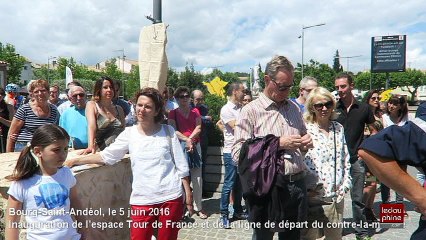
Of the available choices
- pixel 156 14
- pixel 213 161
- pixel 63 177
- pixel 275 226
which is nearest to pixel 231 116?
pixel 213 161

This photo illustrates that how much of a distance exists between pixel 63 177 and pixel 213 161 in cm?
444

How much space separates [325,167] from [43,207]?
2299 mm

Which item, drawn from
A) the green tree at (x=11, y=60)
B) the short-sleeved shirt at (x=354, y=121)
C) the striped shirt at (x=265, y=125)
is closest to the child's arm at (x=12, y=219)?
the striped shirt at (x=265, y=125)

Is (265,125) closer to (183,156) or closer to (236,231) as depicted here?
(183,156)

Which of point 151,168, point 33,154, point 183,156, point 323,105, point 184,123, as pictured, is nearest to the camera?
point 33,154

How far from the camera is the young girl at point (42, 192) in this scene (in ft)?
7.68

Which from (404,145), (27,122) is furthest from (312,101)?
(27,122)

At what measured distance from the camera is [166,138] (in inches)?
122

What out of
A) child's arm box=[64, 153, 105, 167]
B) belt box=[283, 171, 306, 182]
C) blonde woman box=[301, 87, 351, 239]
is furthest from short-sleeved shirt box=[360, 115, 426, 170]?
child's arm box=[64, 153, 105, 167]

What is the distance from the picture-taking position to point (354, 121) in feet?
14.4

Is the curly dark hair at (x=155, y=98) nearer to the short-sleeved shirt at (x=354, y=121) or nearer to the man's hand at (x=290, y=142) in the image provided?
the man's hand at (x=290, y=142)

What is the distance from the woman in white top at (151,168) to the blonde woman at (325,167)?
3.57ft

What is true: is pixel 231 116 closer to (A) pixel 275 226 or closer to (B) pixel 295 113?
(B) pixel 295 113

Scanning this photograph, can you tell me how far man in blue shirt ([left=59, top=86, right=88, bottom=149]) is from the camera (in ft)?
13.4
